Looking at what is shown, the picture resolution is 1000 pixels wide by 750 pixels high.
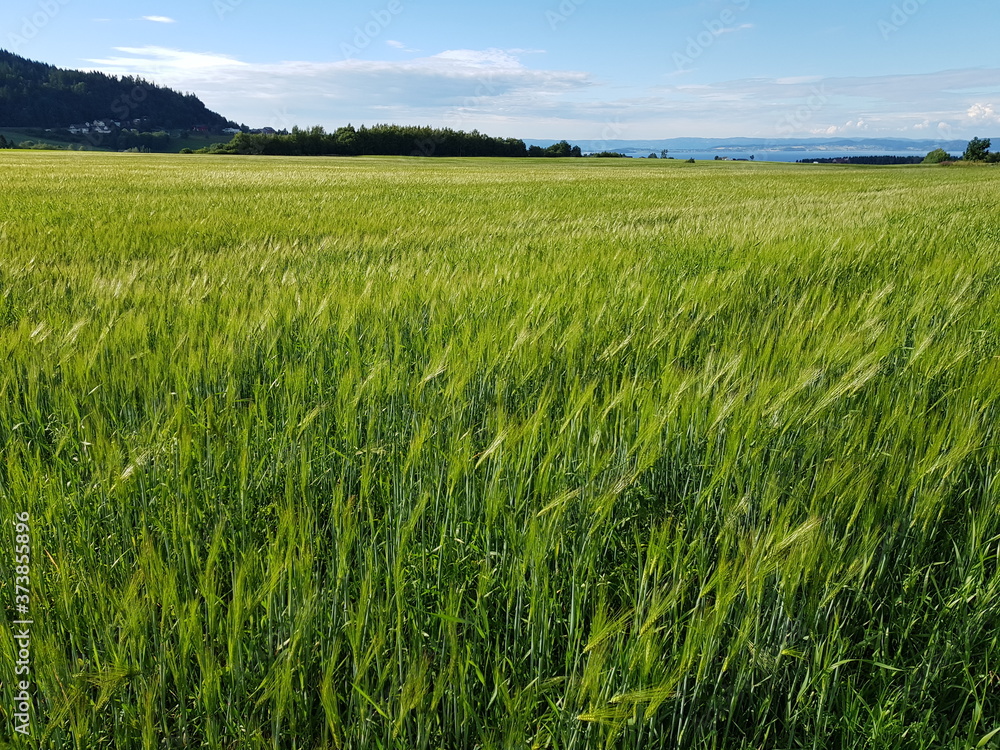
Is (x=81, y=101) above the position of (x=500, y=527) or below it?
above

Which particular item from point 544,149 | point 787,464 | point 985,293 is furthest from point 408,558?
point 544,149

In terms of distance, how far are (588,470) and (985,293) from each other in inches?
123

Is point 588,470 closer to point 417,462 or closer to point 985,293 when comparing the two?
point 417,462

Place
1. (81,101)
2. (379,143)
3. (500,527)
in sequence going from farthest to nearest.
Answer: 1. (81,101)
2. (379,143)
3. (500,527)

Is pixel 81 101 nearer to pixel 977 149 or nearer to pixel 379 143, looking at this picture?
pixel 379 143

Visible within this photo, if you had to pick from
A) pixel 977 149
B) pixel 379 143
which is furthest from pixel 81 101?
pixel 977 149

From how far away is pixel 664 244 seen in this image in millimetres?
5062

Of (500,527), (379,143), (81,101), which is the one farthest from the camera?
(81,101)

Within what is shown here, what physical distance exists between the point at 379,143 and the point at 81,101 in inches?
3669

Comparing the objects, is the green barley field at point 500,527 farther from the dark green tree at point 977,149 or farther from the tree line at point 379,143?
the dark green tree at point 977,149

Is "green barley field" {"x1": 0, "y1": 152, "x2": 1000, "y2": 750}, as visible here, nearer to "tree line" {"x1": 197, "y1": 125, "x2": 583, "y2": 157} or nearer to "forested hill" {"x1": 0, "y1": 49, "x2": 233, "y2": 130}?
"tree line" {"x1": 197, "y1": 125, "x2": 583, "y2": 157}

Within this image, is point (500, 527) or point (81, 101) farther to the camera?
point (81, 101)

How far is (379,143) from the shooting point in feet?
249

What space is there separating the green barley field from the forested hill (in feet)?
512
